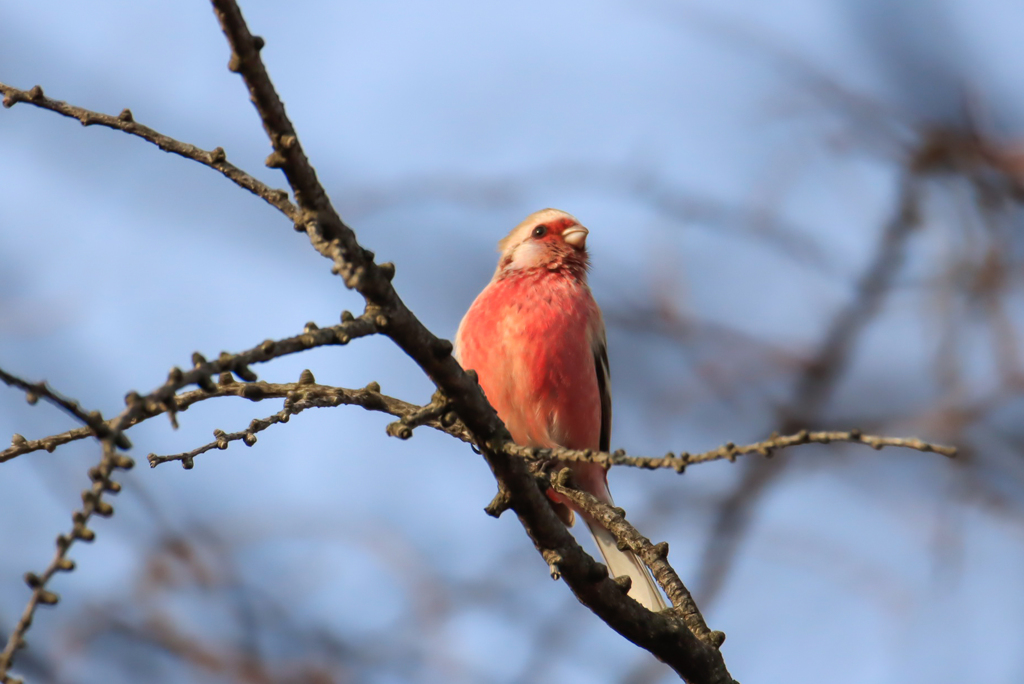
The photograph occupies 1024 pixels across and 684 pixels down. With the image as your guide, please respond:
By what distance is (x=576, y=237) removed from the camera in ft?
20.7

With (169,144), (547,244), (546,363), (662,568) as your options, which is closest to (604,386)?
(546,363)

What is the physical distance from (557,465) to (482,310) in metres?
1.43

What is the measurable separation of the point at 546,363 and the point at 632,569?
1164 millimetres

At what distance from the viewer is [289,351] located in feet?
6.57

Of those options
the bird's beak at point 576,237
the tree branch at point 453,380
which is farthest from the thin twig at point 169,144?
the bird's beak at point 576,237

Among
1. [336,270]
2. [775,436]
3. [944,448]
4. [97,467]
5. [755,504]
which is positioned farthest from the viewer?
[755,504]

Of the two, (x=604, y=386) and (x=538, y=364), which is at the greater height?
(x=604, y=386)

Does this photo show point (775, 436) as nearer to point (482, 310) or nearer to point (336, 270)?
point (336, 270)

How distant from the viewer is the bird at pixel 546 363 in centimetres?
527

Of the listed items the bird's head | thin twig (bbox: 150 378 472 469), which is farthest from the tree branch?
the bird's head

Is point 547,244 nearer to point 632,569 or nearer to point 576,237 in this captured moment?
point 576,237

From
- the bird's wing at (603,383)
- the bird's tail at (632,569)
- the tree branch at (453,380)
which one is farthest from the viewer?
the bird's wing at (603,383)

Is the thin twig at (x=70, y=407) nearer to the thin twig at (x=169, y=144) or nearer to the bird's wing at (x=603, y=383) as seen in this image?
the thin twig at (x=169, y=144)

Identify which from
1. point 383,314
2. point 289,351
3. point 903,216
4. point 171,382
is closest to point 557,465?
point 903,216
